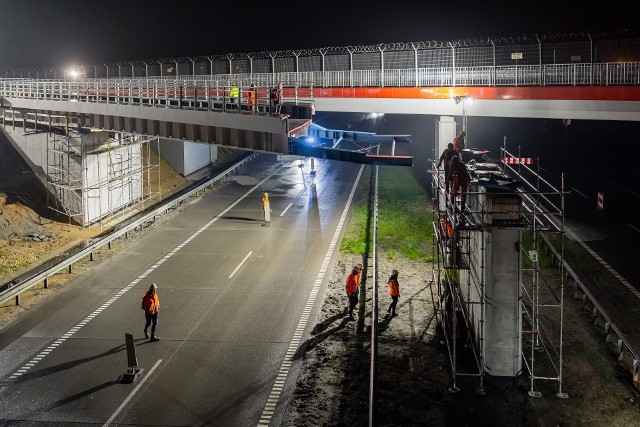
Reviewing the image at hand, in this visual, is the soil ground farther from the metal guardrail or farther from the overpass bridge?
the overpass bridge

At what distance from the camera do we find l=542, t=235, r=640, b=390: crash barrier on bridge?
15094mm

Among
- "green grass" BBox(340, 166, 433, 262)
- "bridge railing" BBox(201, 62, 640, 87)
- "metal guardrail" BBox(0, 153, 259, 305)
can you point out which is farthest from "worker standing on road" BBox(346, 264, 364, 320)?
"bridge railing" BBox(201, 62, 640, 87)

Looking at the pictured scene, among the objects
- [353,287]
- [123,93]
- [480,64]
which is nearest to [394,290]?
[353,287]

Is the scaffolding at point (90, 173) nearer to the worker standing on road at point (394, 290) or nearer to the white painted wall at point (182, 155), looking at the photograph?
the white painted wall at point (182, 155)

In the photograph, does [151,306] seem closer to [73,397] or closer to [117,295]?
[73,397]

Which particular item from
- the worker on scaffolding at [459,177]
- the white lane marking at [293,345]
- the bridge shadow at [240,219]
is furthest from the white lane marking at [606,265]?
the bridge shadow at [240,219]

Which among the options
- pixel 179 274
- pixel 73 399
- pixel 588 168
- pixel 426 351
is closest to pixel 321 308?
pixel 426 351

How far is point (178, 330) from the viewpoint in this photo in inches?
735

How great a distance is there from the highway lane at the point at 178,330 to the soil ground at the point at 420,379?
2.29 ft

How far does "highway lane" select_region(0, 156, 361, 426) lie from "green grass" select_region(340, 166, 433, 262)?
129 cm

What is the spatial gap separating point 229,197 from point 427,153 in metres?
22.8

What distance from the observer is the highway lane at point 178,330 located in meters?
14.6

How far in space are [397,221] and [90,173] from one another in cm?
1421

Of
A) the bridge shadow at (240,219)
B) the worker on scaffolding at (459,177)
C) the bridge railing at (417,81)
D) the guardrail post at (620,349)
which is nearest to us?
the guardrail post at (620,349)
